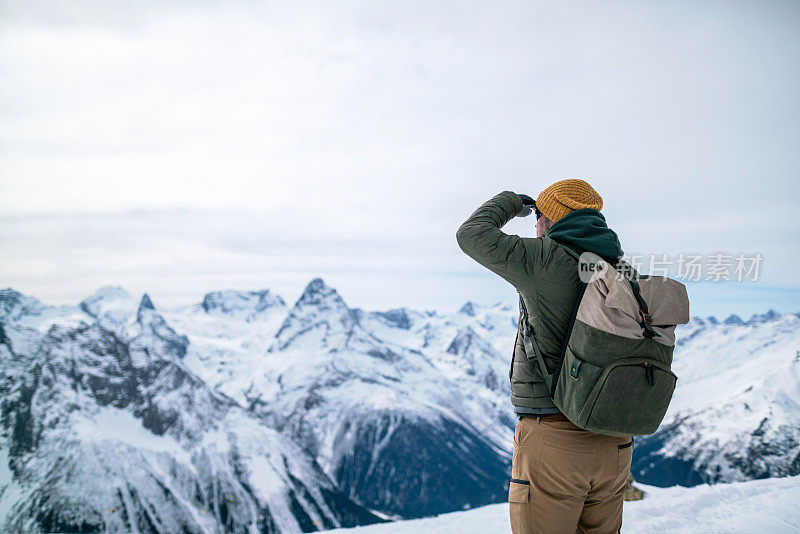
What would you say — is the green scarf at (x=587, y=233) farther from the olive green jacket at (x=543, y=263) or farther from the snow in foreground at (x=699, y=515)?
the snow in foreground at (x=699, y=515)

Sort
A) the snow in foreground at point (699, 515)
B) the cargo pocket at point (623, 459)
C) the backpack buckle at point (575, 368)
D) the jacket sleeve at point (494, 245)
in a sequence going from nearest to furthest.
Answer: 1. the backpack buckle at point (575, 368)
2. the jacket sleeve at point (494, 245)
3. the cargo pocket at point (623, 459)
4. the snow in foreground at point (699, 515)

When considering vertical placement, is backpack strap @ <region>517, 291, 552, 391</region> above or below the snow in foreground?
above

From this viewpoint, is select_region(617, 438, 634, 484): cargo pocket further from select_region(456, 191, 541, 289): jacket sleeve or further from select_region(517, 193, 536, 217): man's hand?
select_region(517, 193, 536, 217): man's hand

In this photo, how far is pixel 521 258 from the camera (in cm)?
349

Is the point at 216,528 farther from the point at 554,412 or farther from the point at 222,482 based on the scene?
the point at 554,412

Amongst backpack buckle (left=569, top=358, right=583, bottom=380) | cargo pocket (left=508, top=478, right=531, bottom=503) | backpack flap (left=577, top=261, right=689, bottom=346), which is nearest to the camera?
backpack flap (left=577, top=261, right=689, bottom=346)

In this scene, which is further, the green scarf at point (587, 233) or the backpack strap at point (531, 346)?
the backpack strap at point (531, 346)

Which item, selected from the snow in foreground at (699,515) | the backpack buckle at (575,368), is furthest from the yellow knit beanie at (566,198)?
the snow in foreground at (699,515)

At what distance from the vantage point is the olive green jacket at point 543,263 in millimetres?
3486

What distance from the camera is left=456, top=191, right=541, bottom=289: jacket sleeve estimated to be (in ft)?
11.5

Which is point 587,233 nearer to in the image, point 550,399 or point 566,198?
point 566,198

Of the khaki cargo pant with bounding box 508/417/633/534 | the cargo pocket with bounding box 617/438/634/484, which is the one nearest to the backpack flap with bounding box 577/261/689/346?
the khaki cargo pant with bounding box 508/417/633/534

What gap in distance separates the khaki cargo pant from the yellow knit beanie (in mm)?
1645

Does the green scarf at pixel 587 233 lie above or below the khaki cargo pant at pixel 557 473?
above
